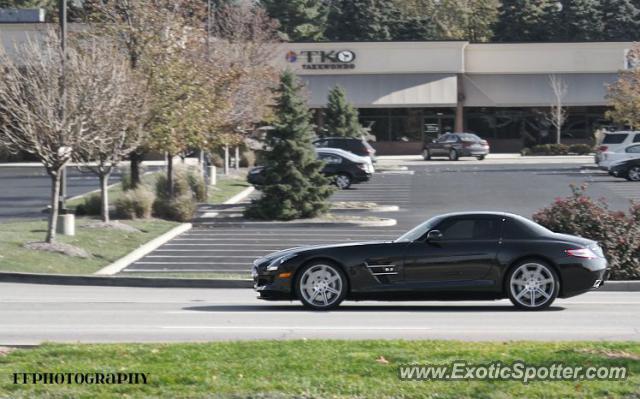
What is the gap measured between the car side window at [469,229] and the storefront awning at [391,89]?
57.4 meters

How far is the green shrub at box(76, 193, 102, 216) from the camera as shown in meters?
32.5

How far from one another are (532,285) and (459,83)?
60.0 m

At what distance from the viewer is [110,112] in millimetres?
26125

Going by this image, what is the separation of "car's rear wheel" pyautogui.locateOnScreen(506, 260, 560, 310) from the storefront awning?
57.9 metres

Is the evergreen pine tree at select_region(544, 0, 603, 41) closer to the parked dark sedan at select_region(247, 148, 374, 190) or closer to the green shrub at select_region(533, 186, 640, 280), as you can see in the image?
the parked dark sedan at select_region(247, 148, 374, 190)

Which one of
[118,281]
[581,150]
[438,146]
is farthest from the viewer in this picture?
[581,150]

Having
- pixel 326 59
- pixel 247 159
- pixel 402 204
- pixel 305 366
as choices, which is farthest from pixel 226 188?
pixel 305 366

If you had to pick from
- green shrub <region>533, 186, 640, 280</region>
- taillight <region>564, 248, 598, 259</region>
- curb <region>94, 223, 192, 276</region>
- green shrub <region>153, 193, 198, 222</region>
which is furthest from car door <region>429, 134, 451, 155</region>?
taillight <region>564, 248, 598, 259</region>

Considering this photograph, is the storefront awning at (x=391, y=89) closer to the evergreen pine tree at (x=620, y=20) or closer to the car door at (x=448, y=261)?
the evergreen pine tree at (x=620, y=20)

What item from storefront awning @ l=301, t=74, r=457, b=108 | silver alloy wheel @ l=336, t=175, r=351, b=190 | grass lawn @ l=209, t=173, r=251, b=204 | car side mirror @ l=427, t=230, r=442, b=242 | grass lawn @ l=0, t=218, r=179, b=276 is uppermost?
storefront awning @ l=301, t=74, r=457, b=108

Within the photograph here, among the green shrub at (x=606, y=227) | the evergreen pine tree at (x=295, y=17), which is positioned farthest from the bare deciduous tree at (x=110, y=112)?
the evergreen pine tree at (x=295, y=17)

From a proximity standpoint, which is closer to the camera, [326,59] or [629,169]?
[629,169]

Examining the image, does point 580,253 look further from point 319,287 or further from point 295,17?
point 295,17

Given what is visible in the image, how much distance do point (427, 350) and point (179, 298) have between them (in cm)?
857
